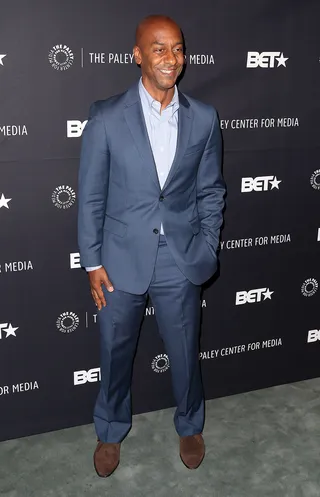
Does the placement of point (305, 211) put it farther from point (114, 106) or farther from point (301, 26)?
point (114, 106)

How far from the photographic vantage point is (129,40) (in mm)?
2713

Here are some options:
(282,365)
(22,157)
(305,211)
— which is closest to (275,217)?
A: (305,211)

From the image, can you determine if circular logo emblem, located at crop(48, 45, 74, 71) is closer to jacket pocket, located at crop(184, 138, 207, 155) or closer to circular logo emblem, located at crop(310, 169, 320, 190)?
jacket pocket, located at crop(184, 138, 207, 155)

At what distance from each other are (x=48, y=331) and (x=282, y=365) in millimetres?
1509

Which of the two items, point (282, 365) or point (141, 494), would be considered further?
point (282, 365)

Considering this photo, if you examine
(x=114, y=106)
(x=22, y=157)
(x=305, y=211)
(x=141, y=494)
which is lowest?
(x=141, y=494)

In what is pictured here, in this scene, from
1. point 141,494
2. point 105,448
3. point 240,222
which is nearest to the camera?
point 141,494

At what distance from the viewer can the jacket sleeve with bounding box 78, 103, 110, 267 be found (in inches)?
95.7

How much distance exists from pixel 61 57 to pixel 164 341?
4.61 ft

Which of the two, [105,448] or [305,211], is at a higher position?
[305,211]

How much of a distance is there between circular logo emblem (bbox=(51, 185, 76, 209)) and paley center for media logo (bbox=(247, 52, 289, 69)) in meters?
1.11

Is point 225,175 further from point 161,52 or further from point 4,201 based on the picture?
point 4,201

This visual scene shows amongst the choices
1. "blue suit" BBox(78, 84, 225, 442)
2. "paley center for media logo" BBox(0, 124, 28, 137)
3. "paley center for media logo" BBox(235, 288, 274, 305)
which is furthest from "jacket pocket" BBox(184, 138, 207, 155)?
"paley center for media logo" BBox(235, 288, 274, 305)

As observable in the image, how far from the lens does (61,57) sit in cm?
263
